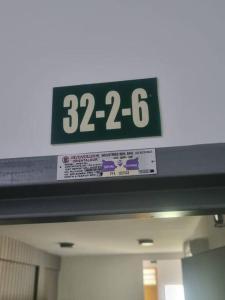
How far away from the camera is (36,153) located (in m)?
0.79

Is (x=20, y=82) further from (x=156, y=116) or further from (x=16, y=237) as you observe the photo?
(x=16, y=237)

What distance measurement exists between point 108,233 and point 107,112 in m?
2.76

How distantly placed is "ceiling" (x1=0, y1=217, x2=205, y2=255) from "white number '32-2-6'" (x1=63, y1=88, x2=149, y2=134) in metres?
2.05

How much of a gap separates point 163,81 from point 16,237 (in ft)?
10.5

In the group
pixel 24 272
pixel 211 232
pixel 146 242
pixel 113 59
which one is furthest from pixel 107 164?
pixel 24 272

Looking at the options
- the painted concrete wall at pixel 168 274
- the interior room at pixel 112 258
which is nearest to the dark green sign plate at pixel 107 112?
the interior room at pixel 112 258

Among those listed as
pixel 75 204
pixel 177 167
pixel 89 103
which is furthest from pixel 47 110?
pixel 177 167

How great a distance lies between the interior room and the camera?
81.4 inches

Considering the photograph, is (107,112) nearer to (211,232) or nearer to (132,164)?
(132,164)

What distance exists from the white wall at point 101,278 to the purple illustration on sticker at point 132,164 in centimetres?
456

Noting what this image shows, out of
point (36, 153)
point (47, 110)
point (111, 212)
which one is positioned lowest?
point (111, 212)

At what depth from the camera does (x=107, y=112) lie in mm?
796

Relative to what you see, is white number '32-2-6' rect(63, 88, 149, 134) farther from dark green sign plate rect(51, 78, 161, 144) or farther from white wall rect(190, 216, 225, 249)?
white wall rect(190, 216, 225, 249)

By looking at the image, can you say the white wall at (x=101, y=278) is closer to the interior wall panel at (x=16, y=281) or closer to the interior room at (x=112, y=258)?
the interior room at (x=112, y=258)
